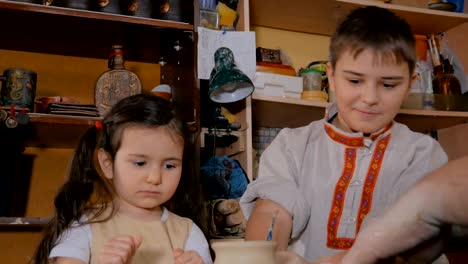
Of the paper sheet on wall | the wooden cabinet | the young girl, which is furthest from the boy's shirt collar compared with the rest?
the paper sheet on wall

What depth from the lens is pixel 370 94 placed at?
3.73 feet

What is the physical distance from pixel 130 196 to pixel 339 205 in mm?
492

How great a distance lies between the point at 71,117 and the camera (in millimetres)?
1762

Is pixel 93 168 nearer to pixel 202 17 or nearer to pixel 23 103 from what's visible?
pixel 23 103

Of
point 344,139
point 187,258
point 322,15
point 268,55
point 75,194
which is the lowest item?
point 187,258

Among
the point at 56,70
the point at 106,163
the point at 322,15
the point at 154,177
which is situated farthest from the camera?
the point at 322,15

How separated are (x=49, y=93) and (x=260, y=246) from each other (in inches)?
→ 76.4

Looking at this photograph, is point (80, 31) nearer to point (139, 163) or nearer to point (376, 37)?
point (139, 163)

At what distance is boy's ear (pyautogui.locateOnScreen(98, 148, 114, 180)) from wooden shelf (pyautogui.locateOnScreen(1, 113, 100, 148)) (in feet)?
1.74

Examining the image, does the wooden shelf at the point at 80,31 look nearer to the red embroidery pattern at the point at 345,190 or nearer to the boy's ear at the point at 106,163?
the boy's ear at the point at 106,163

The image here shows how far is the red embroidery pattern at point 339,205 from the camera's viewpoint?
117 cm

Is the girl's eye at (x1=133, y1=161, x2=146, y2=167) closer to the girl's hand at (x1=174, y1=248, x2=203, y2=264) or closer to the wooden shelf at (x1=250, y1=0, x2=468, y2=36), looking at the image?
the girl's hand at (x1=174, y1=248, x2=203, y2=264)

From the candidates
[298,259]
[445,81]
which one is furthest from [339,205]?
[445,81]

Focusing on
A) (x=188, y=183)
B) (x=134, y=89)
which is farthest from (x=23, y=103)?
(x=188, y=183)
